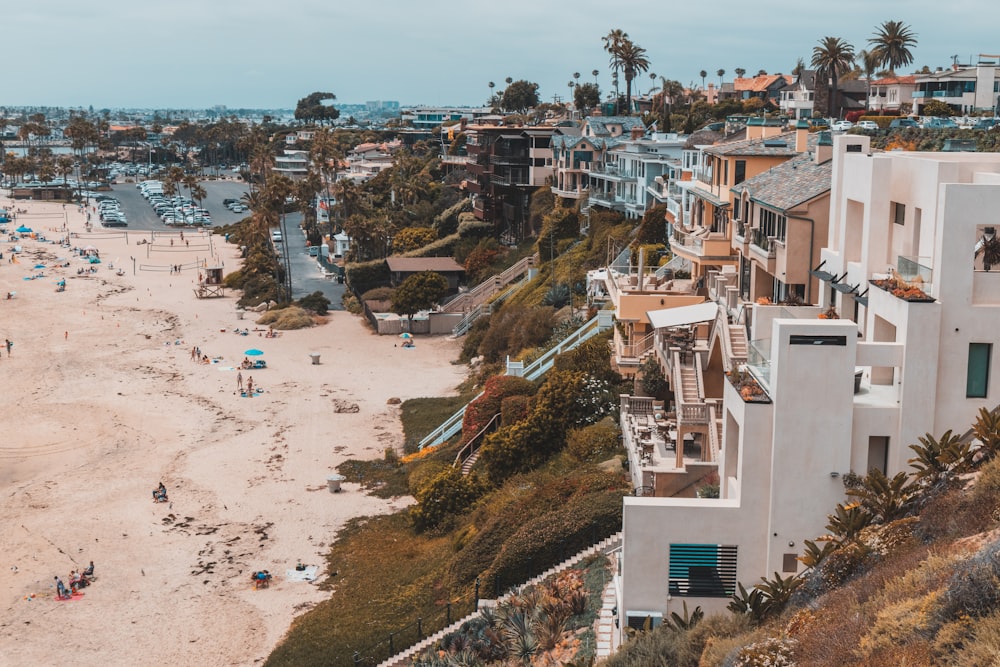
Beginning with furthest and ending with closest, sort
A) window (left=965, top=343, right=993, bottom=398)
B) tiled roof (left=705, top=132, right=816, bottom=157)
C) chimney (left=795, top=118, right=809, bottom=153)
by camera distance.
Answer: tiled roof (left=705, top=132, right=816, bottom=157)
chimney (left=795, top=118, right=809, bottom=153)
window (left=965, top=343, right=993, bottom=398)

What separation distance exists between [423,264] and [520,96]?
Answer: 97.0 meters

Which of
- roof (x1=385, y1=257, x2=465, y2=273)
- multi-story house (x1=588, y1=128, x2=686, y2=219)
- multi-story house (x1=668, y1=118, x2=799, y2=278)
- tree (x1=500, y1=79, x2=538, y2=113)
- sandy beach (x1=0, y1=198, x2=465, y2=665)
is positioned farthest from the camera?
tree (x1=500, y1=79, x2=538, y2=113)

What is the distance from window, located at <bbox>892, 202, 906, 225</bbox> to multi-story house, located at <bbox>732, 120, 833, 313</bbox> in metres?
4.89

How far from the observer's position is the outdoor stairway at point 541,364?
43062 mm

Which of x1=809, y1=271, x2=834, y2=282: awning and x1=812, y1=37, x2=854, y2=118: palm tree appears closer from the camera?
x1=809, y1=271, x2=834, y2=282: awning

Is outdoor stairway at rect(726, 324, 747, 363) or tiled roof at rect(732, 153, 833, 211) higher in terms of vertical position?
tiled roof at rect(732, 153, 833, 211)

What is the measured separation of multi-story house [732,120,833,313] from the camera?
29.0m

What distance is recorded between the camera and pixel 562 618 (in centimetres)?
2341

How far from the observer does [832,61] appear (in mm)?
81062

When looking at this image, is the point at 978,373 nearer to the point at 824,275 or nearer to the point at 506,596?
the point at 824,275

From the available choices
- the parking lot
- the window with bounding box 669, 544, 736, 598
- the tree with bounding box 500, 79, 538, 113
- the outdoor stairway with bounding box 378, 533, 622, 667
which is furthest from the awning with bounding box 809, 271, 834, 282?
the tree with bounding box 500, 79, 538, 113

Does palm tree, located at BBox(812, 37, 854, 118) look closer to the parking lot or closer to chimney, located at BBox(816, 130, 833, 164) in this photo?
chimney, located at BBox(816, 130, 833, 164)

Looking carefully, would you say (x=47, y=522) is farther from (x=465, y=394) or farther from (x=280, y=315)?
(x=280, y=315)

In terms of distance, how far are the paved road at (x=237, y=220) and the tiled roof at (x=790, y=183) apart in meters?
50.3
